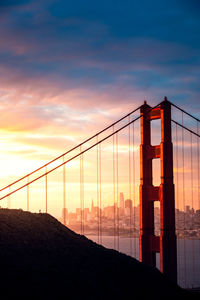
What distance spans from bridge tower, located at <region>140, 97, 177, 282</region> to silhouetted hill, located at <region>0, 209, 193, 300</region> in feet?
21.5

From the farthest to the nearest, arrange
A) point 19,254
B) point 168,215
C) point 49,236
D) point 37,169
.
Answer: point 168,215 → point 37,169 → point 49,236 → point 19,254

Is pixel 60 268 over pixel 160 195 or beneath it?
beneath

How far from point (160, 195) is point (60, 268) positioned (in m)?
14.2

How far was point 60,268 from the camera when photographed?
25266mm

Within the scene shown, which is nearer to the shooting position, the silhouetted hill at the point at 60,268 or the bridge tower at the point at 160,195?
the silhouetted hill at the point at 60,268

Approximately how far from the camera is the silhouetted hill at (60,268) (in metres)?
23.1

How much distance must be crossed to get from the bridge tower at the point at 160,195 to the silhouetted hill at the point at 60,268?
6559 millimetres

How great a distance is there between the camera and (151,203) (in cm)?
3894

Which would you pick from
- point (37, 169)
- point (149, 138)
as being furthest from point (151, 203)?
point (37, 169)

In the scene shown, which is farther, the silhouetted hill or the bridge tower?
the bridge tower

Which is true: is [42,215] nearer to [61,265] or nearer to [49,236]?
[49,236]

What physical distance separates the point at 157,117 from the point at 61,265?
1710 cm

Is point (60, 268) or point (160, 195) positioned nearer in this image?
point (60, 268)

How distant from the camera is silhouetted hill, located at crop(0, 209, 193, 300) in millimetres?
23094
